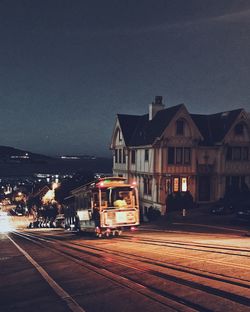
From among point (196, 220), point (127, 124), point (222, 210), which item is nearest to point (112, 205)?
point (196, 220)

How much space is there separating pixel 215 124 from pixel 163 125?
7071mm

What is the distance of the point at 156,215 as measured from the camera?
115ft

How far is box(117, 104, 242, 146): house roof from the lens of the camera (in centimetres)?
3591

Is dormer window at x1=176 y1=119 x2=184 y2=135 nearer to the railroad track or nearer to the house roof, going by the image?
the house roof

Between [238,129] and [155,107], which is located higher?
[155,107]

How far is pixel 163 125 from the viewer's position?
1383 inches

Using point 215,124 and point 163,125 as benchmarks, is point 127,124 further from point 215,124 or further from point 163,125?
point 215,124

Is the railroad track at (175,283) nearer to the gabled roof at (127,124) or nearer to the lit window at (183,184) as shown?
the lit window at (183,184)

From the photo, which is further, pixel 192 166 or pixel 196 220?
pixel 192 166

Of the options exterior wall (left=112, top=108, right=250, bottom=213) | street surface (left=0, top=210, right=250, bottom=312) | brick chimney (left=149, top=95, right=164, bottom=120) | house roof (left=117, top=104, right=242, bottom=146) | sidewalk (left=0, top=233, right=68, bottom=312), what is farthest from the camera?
brick chimney (left=149, top=95, right=164, bottom=120)

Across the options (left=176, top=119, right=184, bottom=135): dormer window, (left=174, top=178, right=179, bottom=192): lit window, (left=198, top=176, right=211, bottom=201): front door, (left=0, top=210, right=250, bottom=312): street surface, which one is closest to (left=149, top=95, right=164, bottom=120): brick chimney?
(left=176, top=119, right=184, bottom=135): dormer window

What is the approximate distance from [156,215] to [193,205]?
382cm

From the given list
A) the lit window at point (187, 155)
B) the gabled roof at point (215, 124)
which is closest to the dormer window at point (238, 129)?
the gabled roof at point (215, 124)

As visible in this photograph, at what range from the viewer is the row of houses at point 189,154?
34.8 meters
